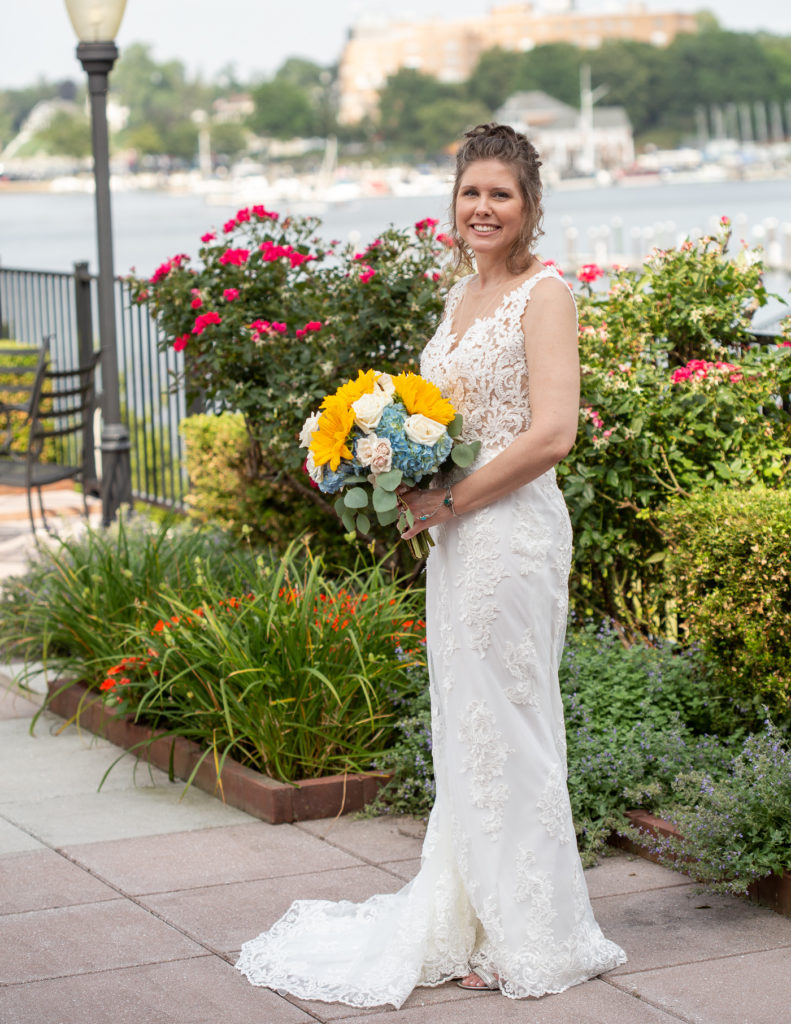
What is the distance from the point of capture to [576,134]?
158625 millimetres

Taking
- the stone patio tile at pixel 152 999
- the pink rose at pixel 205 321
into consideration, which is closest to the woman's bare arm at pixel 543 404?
the stone patio tile at pixel 152 999

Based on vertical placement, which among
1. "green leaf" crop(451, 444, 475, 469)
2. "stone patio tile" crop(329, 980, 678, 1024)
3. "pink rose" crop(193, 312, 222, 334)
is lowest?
"stone patio tile" crop(329, 980, 678, 1024)

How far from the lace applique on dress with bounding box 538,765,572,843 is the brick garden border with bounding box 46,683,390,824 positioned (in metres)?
1.41

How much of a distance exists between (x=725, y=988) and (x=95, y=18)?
6.84m

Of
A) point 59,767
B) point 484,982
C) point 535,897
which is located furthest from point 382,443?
point 59,767

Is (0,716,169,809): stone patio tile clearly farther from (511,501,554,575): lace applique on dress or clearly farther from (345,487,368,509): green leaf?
(511,501,554,575): lace applique on dress

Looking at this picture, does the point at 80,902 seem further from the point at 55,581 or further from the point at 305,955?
the point at 55,581

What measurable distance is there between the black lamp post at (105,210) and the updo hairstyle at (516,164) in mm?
4966

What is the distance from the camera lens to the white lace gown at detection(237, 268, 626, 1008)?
139 inches

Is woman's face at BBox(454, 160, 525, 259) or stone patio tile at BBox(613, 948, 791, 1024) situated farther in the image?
woman's face at BBox(454, 160, 525, 259)

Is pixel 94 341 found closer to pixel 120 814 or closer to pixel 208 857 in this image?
pixel 120 814

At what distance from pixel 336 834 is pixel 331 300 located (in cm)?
289

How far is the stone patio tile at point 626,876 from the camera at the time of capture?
4.20 metres

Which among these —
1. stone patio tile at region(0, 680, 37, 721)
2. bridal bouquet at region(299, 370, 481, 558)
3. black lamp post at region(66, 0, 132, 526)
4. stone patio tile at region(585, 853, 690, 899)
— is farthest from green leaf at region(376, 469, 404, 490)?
black lamp post at region(66, 0, 132, 526)
